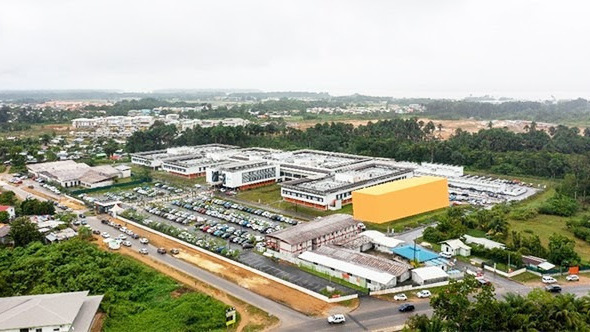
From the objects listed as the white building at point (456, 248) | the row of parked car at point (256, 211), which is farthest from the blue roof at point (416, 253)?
the row of parked car at point (256, 211)

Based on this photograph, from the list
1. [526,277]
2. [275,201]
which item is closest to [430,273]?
[526,277]

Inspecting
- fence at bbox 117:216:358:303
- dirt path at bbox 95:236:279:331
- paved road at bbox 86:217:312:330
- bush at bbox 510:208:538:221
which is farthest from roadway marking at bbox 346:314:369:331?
bush at bbox 510:208:538:221

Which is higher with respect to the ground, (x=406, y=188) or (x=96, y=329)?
(x=406, y=188)

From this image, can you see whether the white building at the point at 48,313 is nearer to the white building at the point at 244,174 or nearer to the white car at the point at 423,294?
the white car at the point at 423,294

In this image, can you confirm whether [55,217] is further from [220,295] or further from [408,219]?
[408,219]

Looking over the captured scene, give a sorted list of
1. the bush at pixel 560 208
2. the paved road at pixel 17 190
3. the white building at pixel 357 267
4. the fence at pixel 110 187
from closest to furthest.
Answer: the white building at pixel 357 267 < the bush at pixel 560 208 < the paved road at pixel 17 190 < the fence at pixel 110 187

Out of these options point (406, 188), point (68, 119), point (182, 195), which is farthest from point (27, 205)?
point (68, 119)
